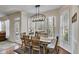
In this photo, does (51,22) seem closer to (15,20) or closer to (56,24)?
(56,24)

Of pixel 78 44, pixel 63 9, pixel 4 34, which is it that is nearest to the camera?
pixel 78 44

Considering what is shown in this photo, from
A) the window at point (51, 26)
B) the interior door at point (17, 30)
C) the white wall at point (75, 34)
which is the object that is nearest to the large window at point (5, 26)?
the interior door at point (17, 30)

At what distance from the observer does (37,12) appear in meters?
2.05

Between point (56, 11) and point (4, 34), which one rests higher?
point (56, 11)

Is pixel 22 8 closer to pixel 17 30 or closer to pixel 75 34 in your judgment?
pixel 17 30

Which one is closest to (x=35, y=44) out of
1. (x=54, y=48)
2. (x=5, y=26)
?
(x=54, y=48)

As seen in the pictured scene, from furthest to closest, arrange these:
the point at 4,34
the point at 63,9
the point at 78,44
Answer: the point at 4,34 → the point at 63,9 → the point at 78,44

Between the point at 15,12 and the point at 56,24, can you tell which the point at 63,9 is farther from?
the point at 15,12

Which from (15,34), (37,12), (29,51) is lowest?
(29,51)

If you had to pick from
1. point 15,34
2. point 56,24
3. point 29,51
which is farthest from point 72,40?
point 15,34

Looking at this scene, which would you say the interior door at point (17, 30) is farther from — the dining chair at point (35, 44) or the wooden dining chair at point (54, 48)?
the wooden dining chair at point (54, 48)

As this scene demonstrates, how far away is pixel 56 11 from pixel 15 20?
87 cm

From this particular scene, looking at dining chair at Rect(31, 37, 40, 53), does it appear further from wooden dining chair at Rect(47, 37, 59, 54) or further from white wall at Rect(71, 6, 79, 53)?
white wall at Rect(71, 6, 79, 53)

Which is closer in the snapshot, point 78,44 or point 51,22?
point 78,44
